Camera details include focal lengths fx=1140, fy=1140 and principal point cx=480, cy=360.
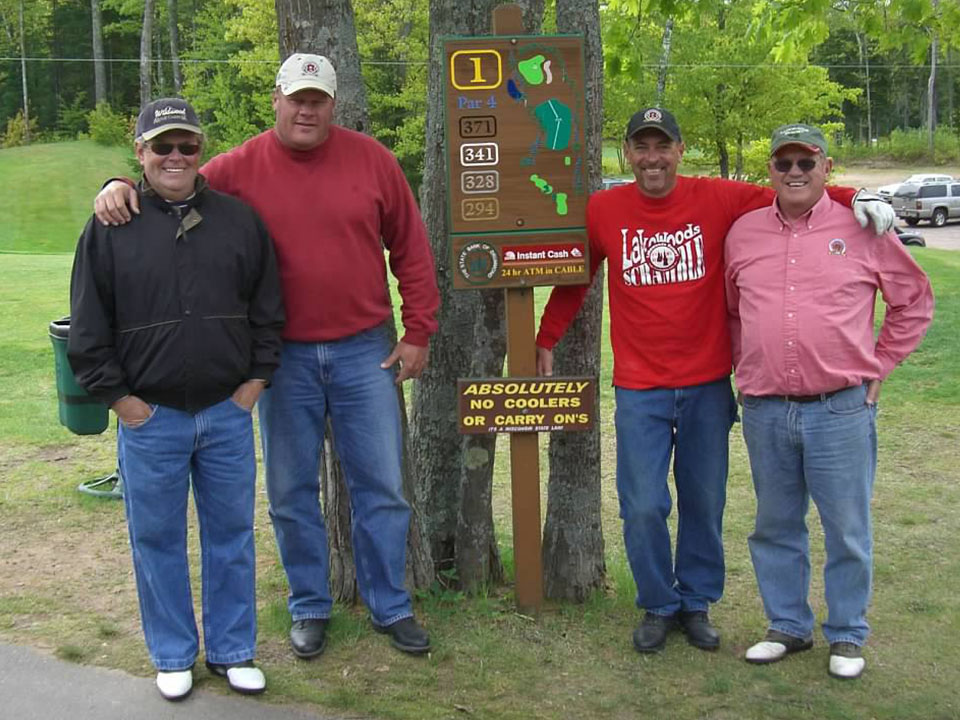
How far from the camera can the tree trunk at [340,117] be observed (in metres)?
4.64

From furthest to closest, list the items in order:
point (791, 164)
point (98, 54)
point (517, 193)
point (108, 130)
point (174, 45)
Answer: point (98, 54)
point (108, 130)
point (174, 45)
point (517, 193)
point (791, 164)

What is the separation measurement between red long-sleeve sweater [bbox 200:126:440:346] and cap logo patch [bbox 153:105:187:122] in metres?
0.32

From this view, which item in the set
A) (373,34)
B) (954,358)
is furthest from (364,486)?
(373,34)

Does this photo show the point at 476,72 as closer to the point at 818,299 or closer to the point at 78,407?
the point at 818,299

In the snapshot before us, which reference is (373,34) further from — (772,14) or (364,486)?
(364,486)

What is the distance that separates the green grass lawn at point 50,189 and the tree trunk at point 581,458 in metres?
31.0

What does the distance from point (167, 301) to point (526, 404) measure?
150 cm

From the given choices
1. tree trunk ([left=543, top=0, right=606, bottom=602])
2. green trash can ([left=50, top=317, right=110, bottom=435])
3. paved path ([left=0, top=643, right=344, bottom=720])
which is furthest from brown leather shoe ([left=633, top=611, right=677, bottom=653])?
green trash can ([left=50, top=317, right=110, bottom=435])

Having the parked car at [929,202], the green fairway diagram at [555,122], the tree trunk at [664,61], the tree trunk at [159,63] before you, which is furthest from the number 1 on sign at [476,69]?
the tree trunk at [159,63]

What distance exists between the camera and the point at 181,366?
4.00 m

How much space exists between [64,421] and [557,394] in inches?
136

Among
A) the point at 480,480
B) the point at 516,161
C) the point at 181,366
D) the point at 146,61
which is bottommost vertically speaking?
the point at 480,480

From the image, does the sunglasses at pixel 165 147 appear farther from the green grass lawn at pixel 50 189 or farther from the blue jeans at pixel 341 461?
the green grass lawn at pixel 50 189

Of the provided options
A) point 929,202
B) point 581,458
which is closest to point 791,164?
point 581,458
